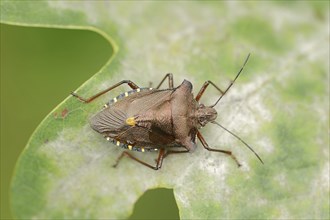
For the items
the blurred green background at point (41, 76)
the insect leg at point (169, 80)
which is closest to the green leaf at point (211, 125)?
the insect leg at point (169, 80)

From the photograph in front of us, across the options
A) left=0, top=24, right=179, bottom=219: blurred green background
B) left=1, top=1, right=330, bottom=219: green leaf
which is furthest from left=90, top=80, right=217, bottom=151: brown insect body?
left=0, top=24, right=179, bottom=219: blurred green background

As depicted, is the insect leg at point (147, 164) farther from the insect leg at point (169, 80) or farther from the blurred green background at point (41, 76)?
the insect leg at point (169, 80)

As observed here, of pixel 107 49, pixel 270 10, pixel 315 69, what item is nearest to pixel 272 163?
pixel 315 69

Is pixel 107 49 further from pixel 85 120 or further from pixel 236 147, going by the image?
pixel 236 147

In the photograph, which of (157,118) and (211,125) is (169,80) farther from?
(211,125)

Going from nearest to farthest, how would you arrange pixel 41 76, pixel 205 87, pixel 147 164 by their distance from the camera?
pixel 147 164, pixel 205 87, pixel 41 76

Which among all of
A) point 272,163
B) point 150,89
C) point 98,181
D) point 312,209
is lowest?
point 312,209

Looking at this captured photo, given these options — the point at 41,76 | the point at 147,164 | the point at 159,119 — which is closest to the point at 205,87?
the point at 159,119
